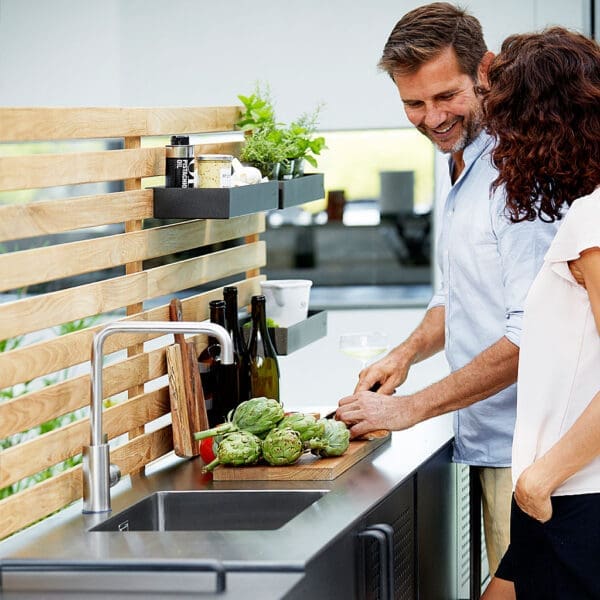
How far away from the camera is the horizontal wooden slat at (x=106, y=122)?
202 cm

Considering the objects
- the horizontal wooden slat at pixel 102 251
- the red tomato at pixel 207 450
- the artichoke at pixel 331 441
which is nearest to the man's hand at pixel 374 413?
the artichoke at pixel 331 441

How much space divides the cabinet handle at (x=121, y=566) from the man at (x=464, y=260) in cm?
84

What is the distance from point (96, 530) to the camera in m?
2.06

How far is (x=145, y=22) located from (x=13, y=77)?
2.18 ft

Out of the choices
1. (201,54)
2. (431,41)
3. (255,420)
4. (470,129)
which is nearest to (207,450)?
(255,420)

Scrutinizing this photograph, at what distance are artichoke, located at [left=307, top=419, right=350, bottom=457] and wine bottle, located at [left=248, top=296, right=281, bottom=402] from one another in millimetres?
365

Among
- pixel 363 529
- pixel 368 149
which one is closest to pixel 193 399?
pixel 363 529

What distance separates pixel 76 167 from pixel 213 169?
39 cm

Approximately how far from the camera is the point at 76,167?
2195 millimetres

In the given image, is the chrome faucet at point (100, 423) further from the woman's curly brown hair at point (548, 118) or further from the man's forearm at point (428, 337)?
the man's forearm at point (428, 337)

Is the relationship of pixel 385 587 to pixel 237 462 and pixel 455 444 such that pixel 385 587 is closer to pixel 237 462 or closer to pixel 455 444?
pixel 237 462

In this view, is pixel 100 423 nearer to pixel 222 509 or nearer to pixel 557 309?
pixel 222 509

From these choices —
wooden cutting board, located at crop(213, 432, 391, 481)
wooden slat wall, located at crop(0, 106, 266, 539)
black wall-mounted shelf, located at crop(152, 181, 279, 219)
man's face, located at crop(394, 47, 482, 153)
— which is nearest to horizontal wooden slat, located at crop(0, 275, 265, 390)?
wooden slat wall, located at crop(0, 106, 266, 539)

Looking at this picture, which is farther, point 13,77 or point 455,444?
point 13,77
